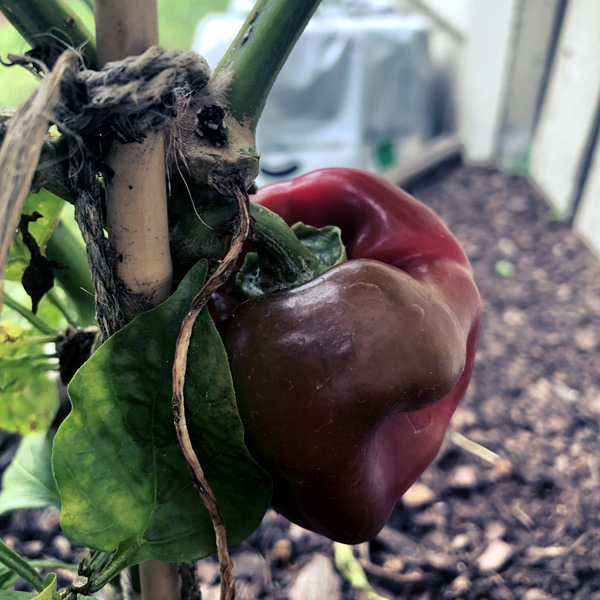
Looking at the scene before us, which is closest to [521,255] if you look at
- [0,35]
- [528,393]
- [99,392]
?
[528,393]

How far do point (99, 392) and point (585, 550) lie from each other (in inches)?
33.0

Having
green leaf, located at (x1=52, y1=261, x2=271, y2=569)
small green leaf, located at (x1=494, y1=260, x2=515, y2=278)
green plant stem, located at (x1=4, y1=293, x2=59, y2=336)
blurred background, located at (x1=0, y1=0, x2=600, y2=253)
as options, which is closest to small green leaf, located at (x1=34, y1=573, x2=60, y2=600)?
green leaf, located at (x1=52, y1=261, x2=271, y2=569)

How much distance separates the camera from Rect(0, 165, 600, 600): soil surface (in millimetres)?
912

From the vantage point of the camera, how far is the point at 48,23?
33cm

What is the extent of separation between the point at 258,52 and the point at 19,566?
0.39m

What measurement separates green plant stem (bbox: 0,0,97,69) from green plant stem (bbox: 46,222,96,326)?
28cm

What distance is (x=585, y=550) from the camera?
0.95m

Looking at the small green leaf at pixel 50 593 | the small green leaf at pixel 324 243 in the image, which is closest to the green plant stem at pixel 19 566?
the small green leaf at pixel 50 593

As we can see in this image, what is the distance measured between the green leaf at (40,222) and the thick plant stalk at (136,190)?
183 millimetres

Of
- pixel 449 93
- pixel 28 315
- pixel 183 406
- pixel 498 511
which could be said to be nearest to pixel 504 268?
pixel 498 511

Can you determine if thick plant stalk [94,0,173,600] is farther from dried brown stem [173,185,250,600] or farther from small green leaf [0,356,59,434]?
small green leaf [0,356,59,434]

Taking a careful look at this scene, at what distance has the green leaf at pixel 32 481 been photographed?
2.27 feet

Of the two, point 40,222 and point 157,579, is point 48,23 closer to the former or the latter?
point 40,222

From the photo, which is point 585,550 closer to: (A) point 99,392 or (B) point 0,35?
(A) point 99,392
